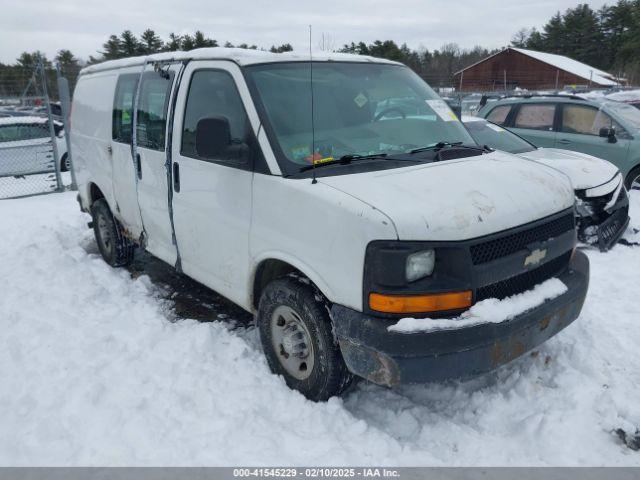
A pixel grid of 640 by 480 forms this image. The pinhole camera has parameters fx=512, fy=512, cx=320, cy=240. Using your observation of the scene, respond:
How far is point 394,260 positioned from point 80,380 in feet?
7.72

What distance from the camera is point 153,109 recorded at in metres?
4.38

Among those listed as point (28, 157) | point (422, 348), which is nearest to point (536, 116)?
point (422, 348)

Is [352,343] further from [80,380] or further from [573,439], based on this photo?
[80,380]

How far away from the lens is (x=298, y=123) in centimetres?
333

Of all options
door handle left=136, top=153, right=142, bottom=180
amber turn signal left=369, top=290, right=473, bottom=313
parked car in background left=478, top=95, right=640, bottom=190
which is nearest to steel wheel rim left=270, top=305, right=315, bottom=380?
amber turn signal left=369, top=290, right=473, bottom=313

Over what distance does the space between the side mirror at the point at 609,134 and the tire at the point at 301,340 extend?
7.44m

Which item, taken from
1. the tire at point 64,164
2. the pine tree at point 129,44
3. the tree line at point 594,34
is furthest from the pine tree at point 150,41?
the tree line at point 594,34

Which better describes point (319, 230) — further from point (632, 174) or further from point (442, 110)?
point (632, 174)

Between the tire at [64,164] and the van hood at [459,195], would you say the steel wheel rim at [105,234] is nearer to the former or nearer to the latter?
the van hood at [459,195]

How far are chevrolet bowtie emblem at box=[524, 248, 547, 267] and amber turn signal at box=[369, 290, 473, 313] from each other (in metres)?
0.51

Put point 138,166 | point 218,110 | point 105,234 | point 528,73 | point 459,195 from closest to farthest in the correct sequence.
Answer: point 459,195 → point 218,110 → point 138,166 → point 105,234 → point 528,73

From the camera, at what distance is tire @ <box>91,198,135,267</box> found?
5.68 meters

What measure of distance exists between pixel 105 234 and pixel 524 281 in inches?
187

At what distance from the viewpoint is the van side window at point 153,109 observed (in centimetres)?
420
